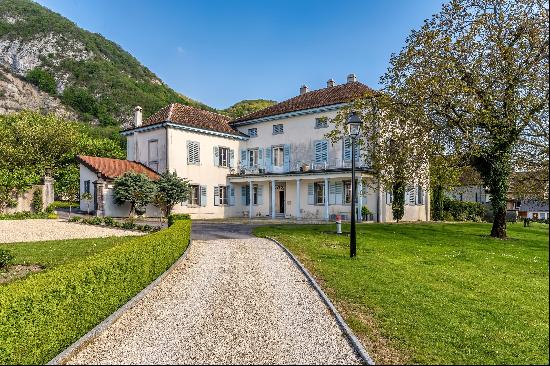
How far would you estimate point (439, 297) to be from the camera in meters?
8.01

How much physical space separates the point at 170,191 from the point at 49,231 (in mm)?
8771

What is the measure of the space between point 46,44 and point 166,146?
75.1m

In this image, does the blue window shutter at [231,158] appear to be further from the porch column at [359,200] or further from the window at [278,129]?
the porch column at [359,200]

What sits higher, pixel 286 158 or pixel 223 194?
pixel 286 158

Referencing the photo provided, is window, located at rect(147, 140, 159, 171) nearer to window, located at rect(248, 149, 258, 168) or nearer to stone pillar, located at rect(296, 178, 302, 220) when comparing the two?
window, located at rect(248, 149, 258, 168)

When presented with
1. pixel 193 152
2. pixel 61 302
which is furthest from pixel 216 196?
pixel 61 302

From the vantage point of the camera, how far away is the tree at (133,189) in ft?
84.8

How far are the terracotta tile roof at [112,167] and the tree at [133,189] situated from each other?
3.59ft

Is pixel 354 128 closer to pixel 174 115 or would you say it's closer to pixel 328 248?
pixel 328 248

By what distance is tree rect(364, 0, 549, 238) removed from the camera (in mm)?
15500

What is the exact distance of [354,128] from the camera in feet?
40.8

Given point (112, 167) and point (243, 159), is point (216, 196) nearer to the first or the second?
point (243, 159)

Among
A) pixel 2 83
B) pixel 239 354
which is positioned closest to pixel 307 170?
pixel 239 354

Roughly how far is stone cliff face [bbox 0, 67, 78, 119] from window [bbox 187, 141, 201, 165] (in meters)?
52.0
